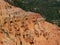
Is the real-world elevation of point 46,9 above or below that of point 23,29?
below

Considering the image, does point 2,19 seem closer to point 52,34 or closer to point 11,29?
point 11,29

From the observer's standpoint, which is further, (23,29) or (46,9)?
(46,9)

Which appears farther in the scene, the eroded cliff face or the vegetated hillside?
the vegetated hillside

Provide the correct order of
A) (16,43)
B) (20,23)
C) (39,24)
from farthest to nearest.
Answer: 1. (39,24)
2. (20,23)
3. (16,43)

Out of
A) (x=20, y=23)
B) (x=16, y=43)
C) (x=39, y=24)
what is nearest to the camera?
(x=16, y=43)

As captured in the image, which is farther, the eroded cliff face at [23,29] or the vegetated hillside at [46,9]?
the vegetated hillside at [46,9]

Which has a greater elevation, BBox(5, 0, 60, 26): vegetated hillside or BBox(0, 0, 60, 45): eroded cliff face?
BBox(0, 0, 60, 45): eroded cliff face

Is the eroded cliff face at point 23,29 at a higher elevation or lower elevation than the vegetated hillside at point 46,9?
higher

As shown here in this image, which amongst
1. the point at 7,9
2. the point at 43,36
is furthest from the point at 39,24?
the point at 7,9
